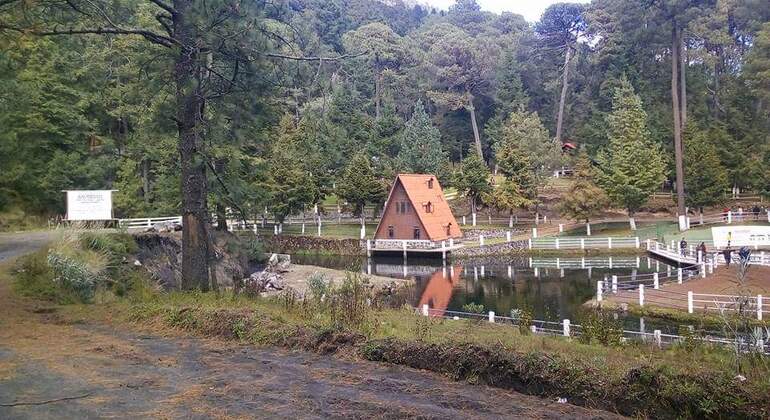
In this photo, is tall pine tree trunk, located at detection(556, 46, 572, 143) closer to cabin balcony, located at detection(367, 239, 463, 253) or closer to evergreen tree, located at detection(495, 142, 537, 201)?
evergreen tree, located at detection(495, 142, 537, 201)

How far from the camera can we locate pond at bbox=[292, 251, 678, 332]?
22516mm

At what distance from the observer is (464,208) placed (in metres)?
53.8

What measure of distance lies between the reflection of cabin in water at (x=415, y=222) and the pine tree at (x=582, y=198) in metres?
8.47

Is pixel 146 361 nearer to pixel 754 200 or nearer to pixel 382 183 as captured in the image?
pixel 382 183

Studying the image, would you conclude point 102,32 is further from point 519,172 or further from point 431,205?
point 519,172

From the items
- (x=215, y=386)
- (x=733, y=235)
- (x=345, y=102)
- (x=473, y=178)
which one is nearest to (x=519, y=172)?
(x=473, y=178)

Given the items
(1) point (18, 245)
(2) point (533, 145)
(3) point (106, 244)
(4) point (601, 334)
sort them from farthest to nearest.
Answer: (2) point (533, 145), (1) point (18, 245), (3) point (106, 244), (4) point (601, 334)

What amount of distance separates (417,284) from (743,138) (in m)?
34.6

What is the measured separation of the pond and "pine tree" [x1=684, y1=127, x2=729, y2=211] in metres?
11.1

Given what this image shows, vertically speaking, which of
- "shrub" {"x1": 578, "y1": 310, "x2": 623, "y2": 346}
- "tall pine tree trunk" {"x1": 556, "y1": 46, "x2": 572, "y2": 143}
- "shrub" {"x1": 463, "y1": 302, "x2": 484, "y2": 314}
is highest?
"tall pine tree trunk" {"x1": 556, "y1": 46, "x2": 572, "y2": 143}

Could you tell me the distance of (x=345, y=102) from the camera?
54.1 m

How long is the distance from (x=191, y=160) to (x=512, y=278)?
22560 millimetres

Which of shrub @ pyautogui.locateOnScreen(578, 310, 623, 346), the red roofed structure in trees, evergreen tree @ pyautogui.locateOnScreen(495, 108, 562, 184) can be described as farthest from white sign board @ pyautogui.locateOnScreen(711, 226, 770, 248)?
shrub @ pyautogui.locateOnScreen(578, 310, 623, 346)

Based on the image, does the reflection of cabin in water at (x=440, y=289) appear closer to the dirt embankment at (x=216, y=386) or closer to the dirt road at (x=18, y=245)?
the dirt road at (x=18, y=245)
